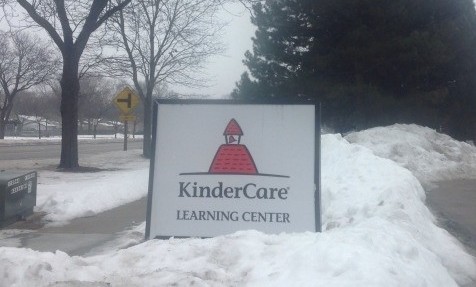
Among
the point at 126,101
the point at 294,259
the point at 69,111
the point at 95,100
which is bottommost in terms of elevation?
the point at 294,259

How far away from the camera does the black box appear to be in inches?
458

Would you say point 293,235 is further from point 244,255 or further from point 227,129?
point 227,129

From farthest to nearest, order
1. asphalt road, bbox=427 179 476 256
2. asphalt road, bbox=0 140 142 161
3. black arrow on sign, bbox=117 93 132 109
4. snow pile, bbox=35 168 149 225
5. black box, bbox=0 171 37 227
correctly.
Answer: asphalt road, bbox=0 140 142 161, black arrow on sign, bbox=117 93 132 109, snow pile, bbox=35 168 149 225, black box, bbox=0 171 37 227, asphalt road, bbox=427 179 476 256

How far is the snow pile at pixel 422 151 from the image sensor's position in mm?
23000

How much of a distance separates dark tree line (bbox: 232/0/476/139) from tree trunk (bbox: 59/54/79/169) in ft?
28.6

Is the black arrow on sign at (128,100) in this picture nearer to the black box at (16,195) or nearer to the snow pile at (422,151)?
the snow pile at (422,151)

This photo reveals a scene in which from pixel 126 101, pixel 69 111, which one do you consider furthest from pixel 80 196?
pixel 126 101

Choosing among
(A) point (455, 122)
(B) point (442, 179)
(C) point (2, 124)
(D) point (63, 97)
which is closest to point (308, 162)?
(B) point (442, 179)

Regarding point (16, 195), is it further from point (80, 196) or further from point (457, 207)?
point (457, 207)

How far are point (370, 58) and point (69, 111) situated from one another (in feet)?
42.1

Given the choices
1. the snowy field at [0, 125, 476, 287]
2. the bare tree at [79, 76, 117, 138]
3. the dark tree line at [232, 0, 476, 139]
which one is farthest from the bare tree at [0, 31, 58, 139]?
the snowy field at [0, 125, 476, 287]

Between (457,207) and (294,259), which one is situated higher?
(294,259)

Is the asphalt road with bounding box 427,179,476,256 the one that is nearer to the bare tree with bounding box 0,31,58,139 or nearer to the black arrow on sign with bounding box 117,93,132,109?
the black arrow on sign with bounding box 117,93,132,109

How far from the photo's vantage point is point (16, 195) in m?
12.1
